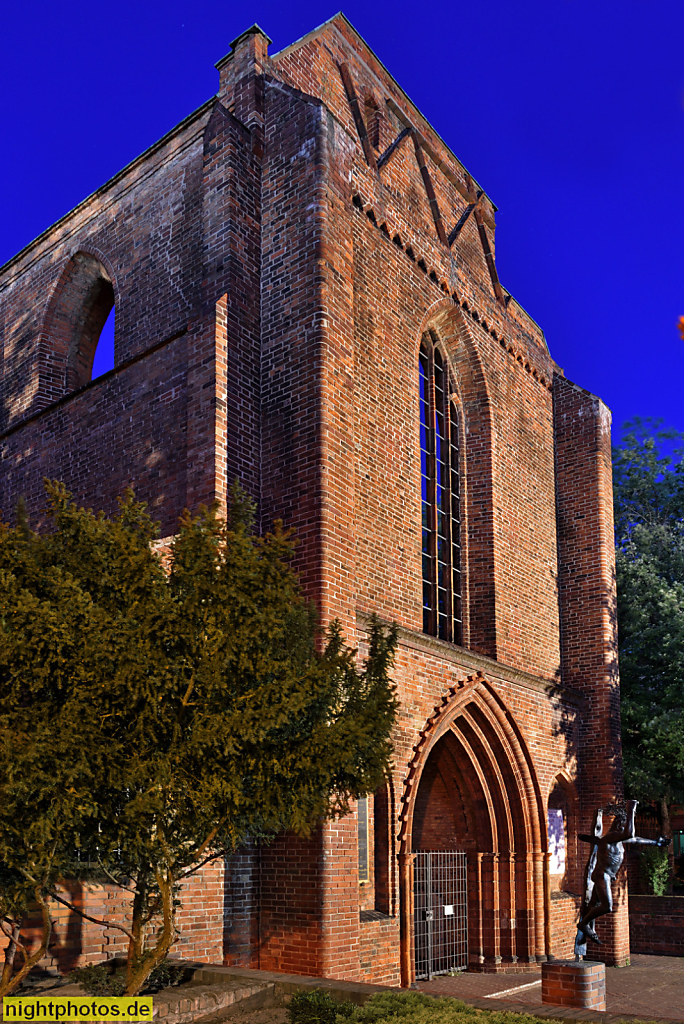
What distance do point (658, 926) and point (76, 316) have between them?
14.7 metres

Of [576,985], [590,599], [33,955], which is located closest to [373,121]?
[590,599]

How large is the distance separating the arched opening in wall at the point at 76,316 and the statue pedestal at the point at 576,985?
36.2ft

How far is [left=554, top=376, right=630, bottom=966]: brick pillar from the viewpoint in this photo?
16250 millimetres

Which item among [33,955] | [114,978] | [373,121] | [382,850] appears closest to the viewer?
[33,955]

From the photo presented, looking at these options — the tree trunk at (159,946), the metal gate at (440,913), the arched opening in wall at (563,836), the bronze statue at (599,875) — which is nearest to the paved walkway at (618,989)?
the metal gate at (440,913)

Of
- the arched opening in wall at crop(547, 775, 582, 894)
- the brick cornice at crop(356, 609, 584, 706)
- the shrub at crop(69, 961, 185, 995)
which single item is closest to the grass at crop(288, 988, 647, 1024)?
the shrub at crop(69, 961, 185, 995)

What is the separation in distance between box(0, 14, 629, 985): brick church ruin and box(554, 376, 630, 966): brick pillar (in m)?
0.05

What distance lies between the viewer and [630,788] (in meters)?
17.6

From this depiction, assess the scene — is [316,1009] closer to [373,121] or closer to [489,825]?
[489,825]

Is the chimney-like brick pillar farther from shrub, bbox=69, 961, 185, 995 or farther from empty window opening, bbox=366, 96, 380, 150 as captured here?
shrub, bbox=69, 961, 185, 995

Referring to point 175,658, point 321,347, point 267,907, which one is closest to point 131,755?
point 175,658

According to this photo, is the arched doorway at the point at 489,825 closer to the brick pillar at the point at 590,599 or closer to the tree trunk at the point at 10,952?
the brick pillar at the point at 590,599

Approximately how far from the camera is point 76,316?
51.3 feet

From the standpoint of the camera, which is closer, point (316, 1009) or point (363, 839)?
point (316, 1009)
